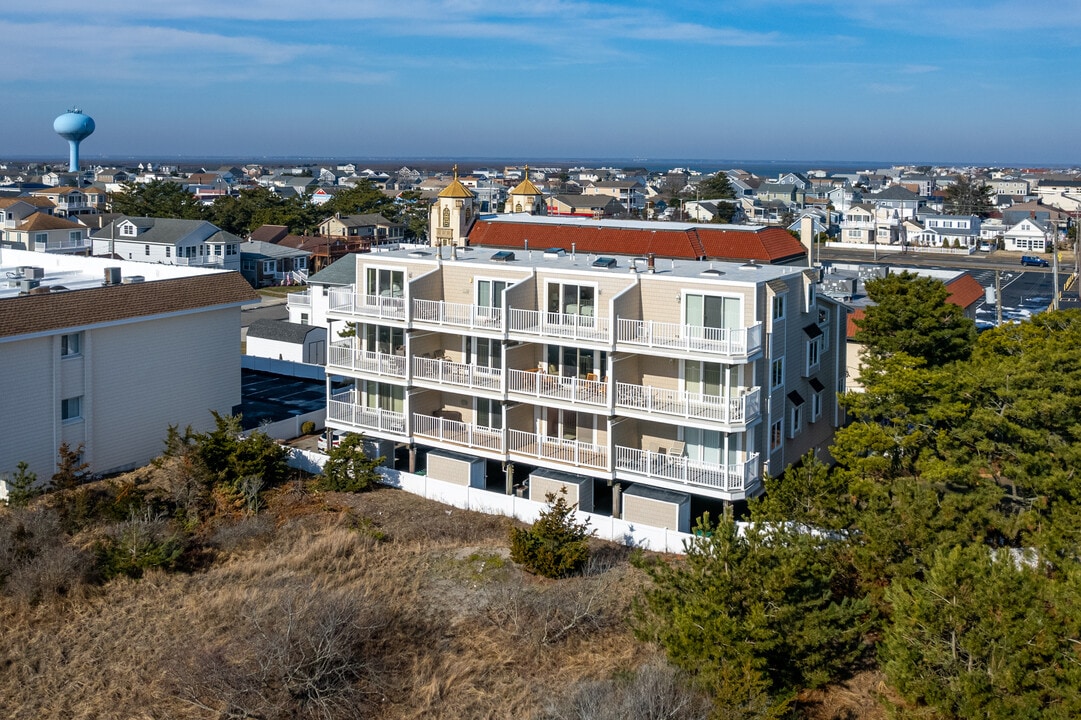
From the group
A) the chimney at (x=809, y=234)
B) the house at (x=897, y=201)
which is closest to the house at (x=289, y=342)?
the chimney at (x=809, y=234)

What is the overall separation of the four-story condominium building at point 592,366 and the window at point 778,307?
77 mm

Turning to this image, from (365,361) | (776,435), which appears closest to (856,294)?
(776,435)

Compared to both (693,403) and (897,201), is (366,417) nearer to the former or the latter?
(693,403)

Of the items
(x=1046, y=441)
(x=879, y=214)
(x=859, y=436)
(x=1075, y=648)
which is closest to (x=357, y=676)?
(x=1075, y=648)

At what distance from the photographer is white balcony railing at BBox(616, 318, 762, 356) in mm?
23984

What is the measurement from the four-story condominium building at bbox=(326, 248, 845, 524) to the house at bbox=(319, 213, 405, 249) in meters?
60.0

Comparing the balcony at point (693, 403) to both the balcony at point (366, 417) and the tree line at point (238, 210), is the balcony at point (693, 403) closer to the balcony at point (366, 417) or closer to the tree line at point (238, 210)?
the balcony at point (366, 417)

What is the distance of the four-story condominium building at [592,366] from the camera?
80.7 ft

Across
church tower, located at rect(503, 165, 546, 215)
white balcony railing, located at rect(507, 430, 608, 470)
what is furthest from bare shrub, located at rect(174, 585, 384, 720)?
church tower, located at rect(503, 165, 546, 215)

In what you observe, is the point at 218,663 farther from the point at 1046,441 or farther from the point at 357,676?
the point at 1046,441

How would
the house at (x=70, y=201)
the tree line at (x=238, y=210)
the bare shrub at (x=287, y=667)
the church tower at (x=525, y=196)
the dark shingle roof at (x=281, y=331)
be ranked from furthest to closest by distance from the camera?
the house at (x=70, y=201) < the tree line at (x=238, y=210) < the church tower at (x=525, y=196) < the dark shingle roof at (x=281, y=331) < the bare shrub at (x=287, y=667)

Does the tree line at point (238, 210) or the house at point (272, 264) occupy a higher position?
the tree line at point (238, 210)

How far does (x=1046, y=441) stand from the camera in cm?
2245

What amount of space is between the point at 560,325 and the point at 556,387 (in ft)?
5.17
